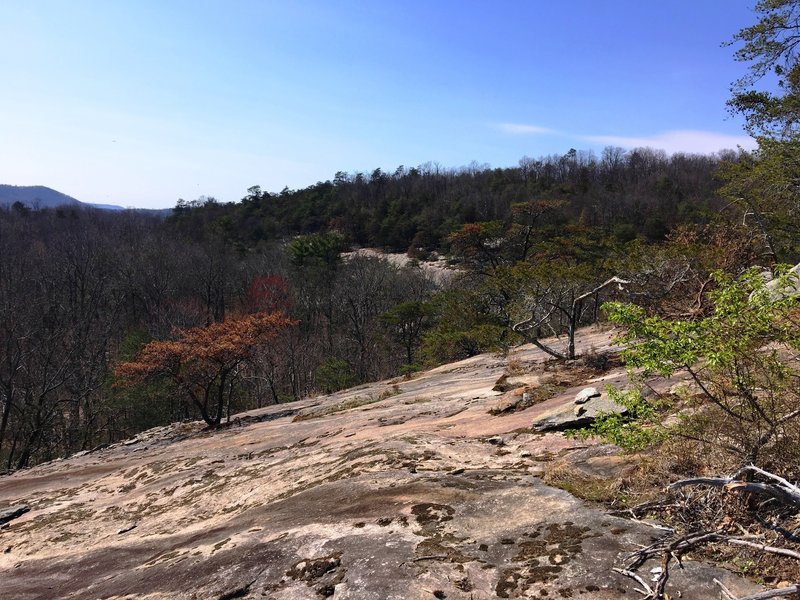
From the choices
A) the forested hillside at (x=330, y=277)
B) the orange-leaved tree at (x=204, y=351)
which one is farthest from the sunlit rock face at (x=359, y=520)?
the orange-leaved tree at (x=204, y=351)

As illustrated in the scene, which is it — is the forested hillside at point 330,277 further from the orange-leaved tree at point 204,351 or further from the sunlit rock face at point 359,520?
the sunlit rock face at point 359,520

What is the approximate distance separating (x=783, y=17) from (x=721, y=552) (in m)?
16.6

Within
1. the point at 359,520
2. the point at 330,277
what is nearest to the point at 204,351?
the point at 359,520

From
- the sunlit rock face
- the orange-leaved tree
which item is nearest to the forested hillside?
the orange-leaved tree

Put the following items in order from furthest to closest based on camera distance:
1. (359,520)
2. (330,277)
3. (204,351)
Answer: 1. (330,277)
2. (204,351)
3. (359,520)

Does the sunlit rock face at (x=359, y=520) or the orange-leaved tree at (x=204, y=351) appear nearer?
the sunlit rock face at (x=359, y=520)

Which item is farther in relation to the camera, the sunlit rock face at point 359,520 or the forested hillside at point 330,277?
the forested hillside at point 330,277

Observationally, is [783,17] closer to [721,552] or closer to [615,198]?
[721,552]

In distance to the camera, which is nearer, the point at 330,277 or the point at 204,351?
the point at 204,351

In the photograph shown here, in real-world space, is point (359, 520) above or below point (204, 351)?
above

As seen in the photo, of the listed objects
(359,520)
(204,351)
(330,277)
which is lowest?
(204,351)

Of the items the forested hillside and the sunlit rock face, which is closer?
the sunlit rock face

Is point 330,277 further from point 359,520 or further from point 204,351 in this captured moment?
point 359,520

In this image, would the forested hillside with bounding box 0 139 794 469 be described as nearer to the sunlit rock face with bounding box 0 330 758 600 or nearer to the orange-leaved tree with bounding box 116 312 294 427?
the orange-leaved tree with bounding box 116 312 294 427
